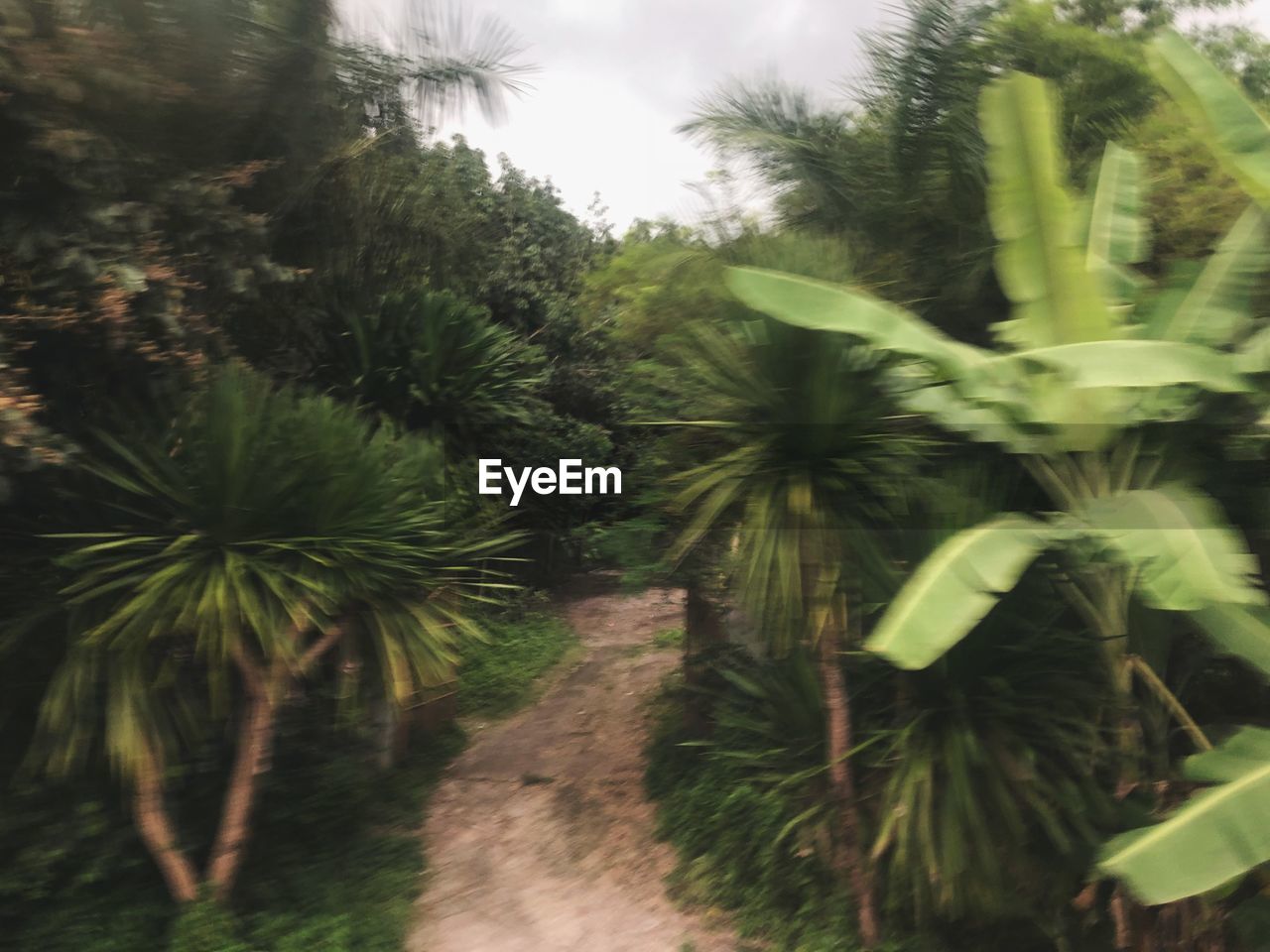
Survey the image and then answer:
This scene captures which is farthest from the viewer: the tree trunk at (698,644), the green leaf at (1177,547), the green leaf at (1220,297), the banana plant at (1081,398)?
the tree trunk at (698,644)

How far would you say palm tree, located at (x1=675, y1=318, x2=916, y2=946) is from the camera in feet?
11.6

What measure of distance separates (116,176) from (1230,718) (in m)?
5.72

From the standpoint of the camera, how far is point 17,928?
11.1 feet

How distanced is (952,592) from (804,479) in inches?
41.6

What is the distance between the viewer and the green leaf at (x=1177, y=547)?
8.07 ft

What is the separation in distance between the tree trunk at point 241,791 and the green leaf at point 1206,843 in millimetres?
3565

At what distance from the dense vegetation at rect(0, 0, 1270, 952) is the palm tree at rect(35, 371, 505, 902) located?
0.02 metres

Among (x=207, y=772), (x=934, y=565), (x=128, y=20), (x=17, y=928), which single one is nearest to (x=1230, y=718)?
(x=934, y=565)

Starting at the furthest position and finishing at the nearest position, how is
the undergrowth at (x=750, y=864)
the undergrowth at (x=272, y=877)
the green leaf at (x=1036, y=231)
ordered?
the undergrowth at (x=750, y=864)
the undergrowth at (x=272, y=877)
the green leaf at (x=1036, y=231)

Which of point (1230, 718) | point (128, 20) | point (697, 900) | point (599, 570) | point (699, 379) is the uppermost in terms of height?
point (128, 20)

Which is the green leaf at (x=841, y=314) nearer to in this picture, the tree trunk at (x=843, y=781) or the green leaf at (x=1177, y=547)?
the green leaf at (x=1177, y=547)

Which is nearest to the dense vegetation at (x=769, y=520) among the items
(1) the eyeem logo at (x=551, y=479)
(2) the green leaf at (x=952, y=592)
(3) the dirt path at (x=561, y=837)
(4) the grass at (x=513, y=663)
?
(2) the green leaf at (x=952, y=592)

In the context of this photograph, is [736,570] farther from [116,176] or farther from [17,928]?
[17,928]

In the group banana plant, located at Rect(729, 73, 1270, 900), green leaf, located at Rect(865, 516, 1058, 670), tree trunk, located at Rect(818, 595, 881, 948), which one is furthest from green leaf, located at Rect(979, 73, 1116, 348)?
tree trunk, located at Rect(818, 595, 881, 948)
